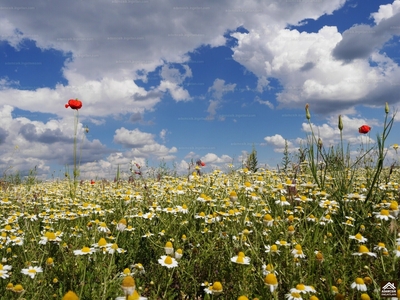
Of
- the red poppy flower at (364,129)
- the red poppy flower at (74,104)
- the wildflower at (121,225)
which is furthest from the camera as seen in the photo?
the red poppy flower at (74,104)

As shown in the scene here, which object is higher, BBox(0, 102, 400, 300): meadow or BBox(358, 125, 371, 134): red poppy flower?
BBox(358, 125, 371, 134): red poppy flower

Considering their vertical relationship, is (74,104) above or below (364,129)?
above

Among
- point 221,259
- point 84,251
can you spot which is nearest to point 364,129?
point 221,259

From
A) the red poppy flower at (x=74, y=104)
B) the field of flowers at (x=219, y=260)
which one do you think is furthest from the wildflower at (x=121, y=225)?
the red poppy flower at (x=74, y=104)

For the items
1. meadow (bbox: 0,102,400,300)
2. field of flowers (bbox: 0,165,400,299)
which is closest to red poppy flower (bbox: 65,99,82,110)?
meadow (bbox: 0,102,400,300)

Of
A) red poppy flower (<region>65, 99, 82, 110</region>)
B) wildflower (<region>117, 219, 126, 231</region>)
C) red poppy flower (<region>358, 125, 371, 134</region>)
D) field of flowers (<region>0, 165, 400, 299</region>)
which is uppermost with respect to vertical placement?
red poppy flower (<region>65, 99, 82, 110</region>)

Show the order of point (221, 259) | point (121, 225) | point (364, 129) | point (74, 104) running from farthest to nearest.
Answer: point (74, 104) → point (364, 129) → point (221, 259) → point (121, 225)

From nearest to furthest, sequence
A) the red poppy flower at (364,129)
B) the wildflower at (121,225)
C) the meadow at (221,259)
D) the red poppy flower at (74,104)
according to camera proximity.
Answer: the meadow at (221,259) → the wildflower at (121,225) → the red poppy flower at (364,129) → the red poppy flower at (74,104)

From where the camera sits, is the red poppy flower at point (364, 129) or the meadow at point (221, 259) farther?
the red poppy flower at point (364, 129)

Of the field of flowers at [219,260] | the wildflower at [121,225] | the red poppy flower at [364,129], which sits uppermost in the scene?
the red poppy flower at [364,129]

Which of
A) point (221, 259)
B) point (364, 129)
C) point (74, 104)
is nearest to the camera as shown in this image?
point (221, 259)

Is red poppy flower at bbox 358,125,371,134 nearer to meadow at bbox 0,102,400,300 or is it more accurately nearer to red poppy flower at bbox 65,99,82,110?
meadow at bbox 0,102,400,300

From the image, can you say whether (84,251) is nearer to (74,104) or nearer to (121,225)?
(121,225)

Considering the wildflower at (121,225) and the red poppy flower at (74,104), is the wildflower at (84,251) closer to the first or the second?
the wildflower at (121,225)
